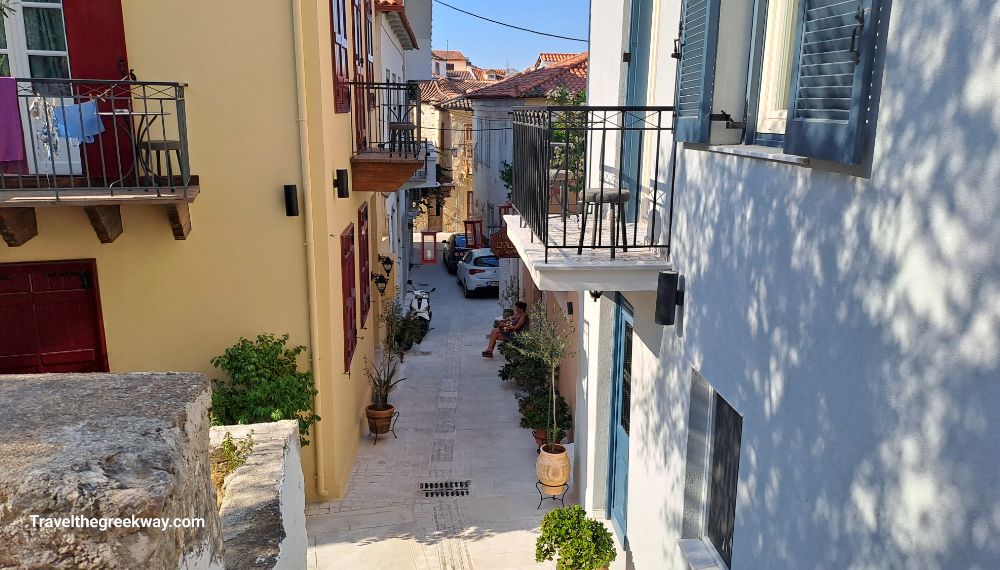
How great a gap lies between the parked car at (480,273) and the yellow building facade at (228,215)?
1341 centimetres

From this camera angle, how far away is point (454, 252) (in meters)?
26.3

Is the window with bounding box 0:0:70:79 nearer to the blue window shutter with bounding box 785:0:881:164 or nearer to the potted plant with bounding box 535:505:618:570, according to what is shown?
the potted plant with bounding box 535:505:618:570

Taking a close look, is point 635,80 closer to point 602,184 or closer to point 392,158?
point 602,184

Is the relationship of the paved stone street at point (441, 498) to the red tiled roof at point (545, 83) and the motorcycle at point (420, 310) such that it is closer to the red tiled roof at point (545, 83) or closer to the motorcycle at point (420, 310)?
the motorcycle at point (420, 310)

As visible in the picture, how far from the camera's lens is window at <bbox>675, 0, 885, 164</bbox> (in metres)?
2.49

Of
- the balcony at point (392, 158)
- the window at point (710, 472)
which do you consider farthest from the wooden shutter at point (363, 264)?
the window at point (710, 472)

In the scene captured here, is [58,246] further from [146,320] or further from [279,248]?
[279,248]

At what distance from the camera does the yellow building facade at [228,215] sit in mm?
7109

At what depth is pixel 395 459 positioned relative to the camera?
9.55 metres

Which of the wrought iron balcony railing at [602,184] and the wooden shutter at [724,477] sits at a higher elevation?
the wrought iron balcony railing at [602,184]

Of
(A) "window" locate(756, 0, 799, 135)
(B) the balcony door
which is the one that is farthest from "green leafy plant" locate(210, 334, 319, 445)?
(A) "window" locate(756, 0, 799, 135)

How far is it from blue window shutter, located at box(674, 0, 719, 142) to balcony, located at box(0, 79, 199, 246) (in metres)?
4.33

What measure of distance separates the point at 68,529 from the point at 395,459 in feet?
26.2

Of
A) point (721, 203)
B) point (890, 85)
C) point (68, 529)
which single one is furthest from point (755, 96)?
point (68, 529)
